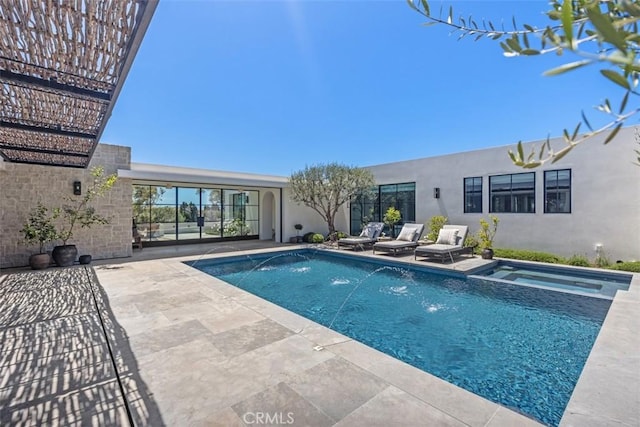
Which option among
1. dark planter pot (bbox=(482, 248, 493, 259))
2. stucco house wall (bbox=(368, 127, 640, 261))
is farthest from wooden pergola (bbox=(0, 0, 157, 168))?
dark planter pot (bbox=(482, 248, 493, 259))

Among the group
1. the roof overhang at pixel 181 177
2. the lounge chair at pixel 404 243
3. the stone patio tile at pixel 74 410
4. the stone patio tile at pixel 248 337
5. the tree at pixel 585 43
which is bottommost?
the stone patio tile at pixel 74 410

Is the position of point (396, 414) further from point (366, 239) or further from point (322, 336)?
point (366, 239)

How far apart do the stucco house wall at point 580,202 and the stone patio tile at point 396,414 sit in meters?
9.53

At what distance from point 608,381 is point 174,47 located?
1169cm

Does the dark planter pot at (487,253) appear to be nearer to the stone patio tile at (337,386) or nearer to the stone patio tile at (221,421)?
the stone patio tile at (337,386)

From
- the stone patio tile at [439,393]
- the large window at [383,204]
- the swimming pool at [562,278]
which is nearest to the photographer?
the stone patio tile at [439,393]

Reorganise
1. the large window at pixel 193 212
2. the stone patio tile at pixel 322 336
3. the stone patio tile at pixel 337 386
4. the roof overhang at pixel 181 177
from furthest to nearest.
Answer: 1. the large window at pixel 193 212
2. the roof overhang at pixel 181 177
3. the stone patio tile at pixel 322 336
4. the stone patio tile at pixel 337 386

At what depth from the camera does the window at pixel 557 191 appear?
10.4m

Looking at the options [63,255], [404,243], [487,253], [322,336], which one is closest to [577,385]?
[322,336]

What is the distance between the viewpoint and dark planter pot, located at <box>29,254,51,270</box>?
8.55 meters

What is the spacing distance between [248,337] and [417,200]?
1233cm

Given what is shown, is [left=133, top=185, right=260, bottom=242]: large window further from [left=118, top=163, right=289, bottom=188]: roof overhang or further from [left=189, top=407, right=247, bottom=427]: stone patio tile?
[left=189, top=407, right=247, bottom=427]: stone patio tile

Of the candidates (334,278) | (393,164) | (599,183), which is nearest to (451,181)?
(393,164)

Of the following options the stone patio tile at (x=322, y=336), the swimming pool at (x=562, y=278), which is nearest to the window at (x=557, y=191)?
the swimming pool at (x=562, y=278)
